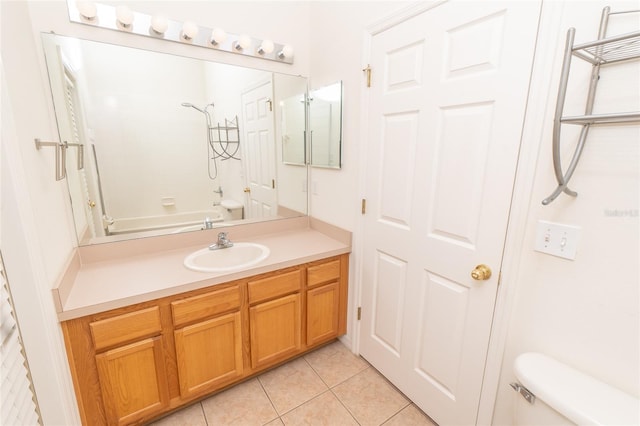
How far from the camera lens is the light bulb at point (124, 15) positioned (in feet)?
4.65

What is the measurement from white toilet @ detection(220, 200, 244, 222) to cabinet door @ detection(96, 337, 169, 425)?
2.84 feet

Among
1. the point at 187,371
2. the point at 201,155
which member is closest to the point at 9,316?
the point at 187,371

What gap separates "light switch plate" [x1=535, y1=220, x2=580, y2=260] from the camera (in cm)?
93

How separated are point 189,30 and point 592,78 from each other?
6.00 feet

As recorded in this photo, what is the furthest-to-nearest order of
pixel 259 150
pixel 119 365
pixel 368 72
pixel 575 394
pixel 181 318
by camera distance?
pixel 259 150
pixel 368 72
pixel 181 318
pixel 119 365
pixel 575 394

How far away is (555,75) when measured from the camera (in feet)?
3.05

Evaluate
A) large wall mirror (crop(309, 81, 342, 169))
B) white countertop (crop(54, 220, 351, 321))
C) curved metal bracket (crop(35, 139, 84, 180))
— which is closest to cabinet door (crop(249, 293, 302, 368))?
white countertop (crop(54, 220, 351, 321))

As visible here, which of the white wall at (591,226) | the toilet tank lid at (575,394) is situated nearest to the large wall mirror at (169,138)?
the white wall at (591,226)

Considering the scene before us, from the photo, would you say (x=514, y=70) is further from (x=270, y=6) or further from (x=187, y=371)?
(x=187, y=371)

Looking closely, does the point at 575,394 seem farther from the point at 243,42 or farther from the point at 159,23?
the point at 159,23

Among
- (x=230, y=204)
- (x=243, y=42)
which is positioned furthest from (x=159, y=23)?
(x=230, y=204)

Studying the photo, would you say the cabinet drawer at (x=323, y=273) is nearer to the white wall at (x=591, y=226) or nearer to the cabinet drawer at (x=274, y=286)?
the cabinet drawer at (x=274, y=286)

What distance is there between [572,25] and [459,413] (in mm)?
1618

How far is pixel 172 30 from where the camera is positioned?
1.59m
